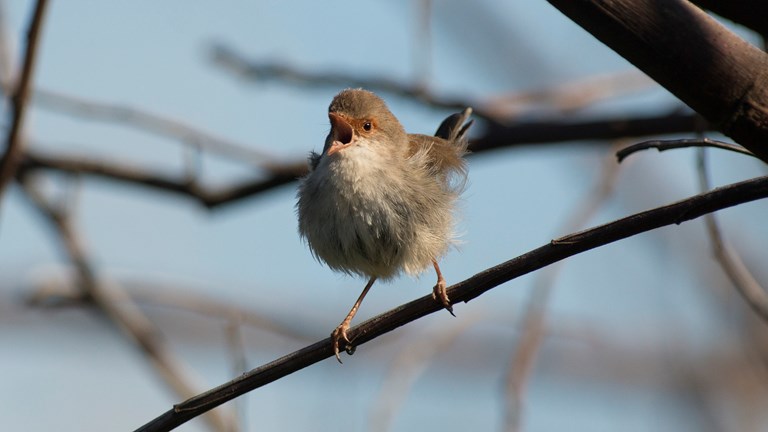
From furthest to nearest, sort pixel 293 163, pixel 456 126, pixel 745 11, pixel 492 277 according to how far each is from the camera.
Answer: pixel 293 163 → pixel 456 126 → pixel 745 11 → pixel 492 277

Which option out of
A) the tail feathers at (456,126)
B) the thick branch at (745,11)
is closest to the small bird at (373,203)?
the tail feathers at (456,126)

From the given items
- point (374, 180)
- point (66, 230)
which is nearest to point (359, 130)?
point (374, 180)

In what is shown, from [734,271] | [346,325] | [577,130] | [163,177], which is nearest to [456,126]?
[577,130]

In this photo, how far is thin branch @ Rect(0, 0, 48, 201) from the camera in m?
3.88

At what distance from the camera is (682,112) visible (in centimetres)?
442

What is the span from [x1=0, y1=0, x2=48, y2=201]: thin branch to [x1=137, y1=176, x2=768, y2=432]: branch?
2.22 metres

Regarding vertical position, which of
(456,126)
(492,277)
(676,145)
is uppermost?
(456,126)

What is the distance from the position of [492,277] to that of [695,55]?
682 mm

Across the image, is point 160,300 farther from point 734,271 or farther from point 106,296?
point 734,271

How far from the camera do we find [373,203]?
3643 millimetres

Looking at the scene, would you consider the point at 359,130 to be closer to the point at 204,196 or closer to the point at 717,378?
the point at 204,196

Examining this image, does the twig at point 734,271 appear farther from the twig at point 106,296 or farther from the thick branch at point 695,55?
the twig at point 106,296

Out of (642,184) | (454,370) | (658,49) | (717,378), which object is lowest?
(658,49)

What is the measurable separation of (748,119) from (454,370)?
5632mm
